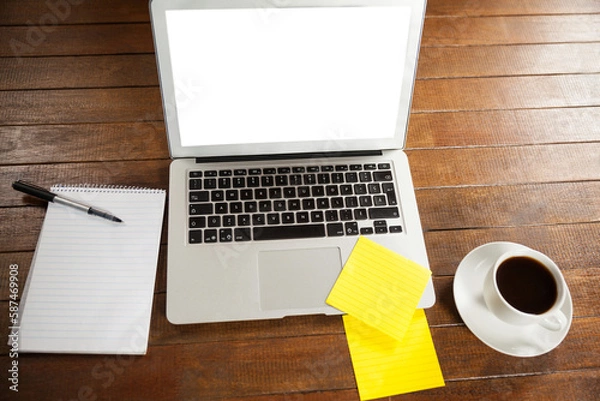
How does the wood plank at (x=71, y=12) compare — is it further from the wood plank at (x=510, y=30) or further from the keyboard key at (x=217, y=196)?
the wood plank at (x=510, y=30)

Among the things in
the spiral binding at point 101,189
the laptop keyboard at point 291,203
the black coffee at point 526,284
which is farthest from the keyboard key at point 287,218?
the black coffee at point 526,284

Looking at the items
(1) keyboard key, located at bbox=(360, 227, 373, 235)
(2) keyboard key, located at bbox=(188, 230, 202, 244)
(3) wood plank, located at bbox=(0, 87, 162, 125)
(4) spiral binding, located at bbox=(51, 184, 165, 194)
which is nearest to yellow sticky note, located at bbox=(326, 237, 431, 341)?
(1) keyboard key, located at bbox=(360, 227, 373, 235)

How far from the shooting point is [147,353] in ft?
2.45

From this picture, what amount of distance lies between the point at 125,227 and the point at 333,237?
0.32 m

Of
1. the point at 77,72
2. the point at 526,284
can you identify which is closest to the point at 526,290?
the point at 526,284

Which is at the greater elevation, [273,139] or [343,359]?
[273,139]

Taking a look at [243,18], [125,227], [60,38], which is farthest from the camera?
[60,38]

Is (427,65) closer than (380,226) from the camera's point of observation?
No

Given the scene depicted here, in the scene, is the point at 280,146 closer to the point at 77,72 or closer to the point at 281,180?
the point at 281,180

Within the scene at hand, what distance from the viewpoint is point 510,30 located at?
111 centimetres

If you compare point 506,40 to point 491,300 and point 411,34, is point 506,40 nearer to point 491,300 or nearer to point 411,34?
point 411,34

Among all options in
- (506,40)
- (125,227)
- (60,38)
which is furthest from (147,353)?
(506,40)

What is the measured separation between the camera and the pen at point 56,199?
32.4 inches

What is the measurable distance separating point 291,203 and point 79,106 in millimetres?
449
